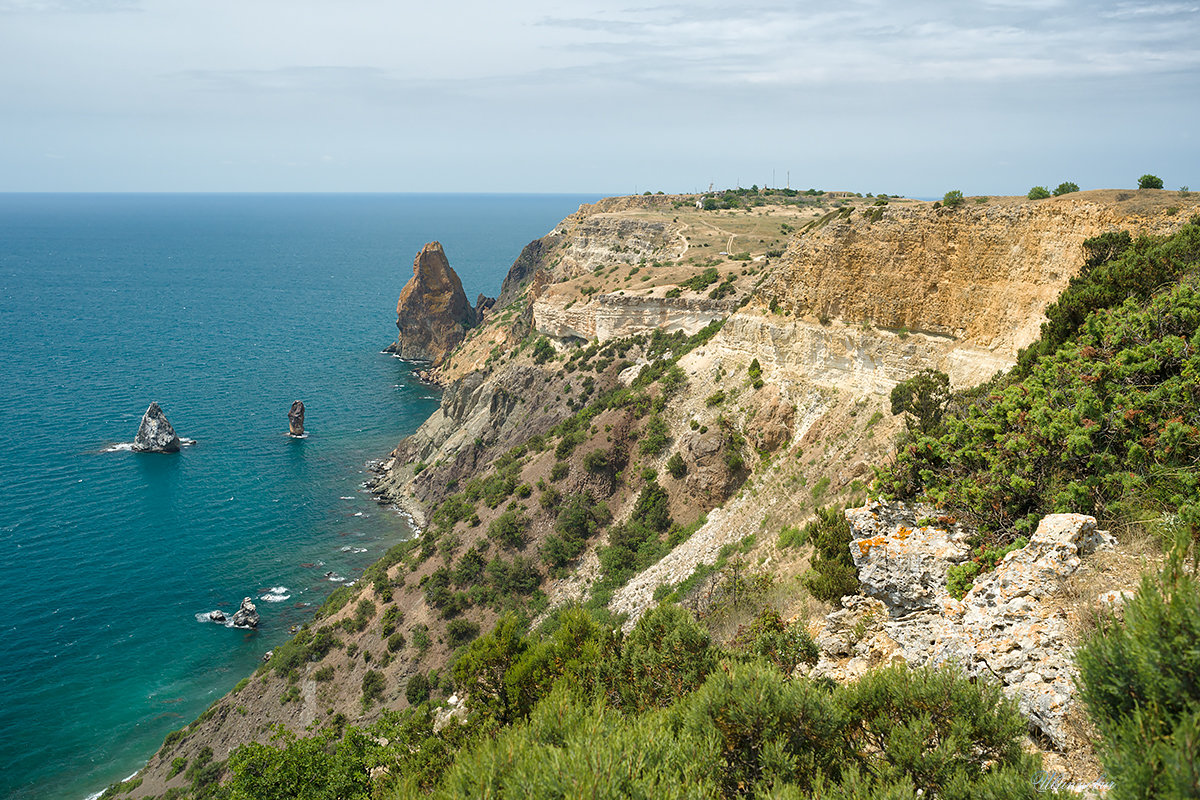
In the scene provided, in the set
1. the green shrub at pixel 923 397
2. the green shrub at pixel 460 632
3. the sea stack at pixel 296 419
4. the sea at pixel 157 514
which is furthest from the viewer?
the sea stack at pixel 296 419

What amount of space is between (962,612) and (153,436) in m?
78.5

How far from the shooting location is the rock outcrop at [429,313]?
108m

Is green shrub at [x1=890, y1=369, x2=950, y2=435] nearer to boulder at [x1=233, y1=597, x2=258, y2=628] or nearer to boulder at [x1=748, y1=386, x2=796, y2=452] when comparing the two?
boulder at [x1=748, y1=386, x2=796, y2=452]

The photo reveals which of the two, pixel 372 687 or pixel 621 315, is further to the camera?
pixel 621 315

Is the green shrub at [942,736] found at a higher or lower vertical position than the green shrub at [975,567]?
lower

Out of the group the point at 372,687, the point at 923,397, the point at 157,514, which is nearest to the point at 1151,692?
the point at 923,397

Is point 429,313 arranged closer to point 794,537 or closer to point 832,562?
point 794,537

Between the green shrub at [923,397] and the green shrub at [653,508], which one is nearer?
the green shrub at [923,397]

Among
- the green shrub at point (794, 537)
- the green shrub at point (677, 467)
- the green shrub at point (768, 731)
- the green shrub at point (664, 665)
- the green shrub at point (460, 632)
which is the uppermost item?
the green shrub at point (768, 731)

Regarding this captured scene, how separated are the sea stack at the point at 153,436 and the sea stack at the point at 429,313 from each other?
43.9 metres

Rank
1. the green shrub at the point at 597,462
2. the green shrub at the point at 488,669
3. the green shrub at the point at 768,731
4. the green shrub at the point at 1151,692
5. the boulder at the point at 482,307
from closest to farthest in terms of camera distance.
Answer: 1. the green shrub at the point at 1151,692
2. the green shrub at the point at 768,731
3. the green shrub at the point at 488,669
4. the green shrub at the point at 597,462
5. the boulder at the point at 482,307

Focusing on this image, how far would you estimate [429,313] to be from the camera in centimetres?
10856

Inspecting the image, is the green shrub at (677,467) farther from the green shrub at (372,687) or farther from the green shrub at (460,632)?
the green shrub at (372,687)

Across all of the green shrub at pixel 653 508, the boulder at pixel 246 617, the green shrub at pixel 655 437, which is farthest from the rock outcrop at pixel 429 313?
the green shrub at pixel 653 508
